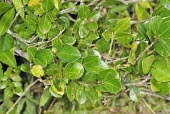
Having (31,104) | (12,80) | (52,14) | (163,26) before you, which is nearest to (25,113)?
(31,104)

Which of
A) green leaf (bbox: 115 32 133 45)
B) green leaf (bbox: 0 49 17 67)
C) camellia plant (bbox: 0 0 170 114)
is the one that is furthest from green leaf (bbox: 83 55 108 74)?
green leaf (bbox: 0 49 17 67)

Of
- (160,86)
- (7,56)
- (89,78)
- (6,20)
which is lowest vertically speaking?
(160,86)

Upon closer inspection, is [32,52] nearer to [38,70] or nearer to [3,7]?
[38,70]

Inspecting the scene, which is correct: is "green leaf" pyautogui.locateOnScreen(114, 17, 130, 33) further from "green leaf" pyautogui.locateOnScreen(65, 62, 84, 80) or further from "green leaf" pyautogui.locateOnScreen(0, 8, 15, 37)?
"green leaf" pyautogui.locateOnScreen(0, 8, 15, 37)

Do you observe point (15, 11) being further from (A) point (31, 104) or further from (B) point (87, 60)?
(A) point (31, 104)

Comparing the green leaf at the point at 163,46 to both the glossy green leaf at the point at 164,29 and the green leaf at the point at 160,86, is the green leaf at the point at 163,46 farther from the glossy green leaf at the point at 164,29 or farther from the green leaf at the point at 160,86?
the green leaf at the point at 160,86

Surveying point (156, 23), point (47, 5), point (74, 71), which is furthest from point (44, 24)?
point (156, 23)

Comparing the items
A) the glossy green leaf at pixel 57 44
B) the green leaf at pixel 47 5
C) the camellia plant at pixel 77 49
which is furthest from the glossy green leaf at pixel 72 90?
the green leaf at pixel 47 5

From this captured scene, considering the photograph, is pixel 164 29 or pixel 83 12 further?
pixel 83 12
